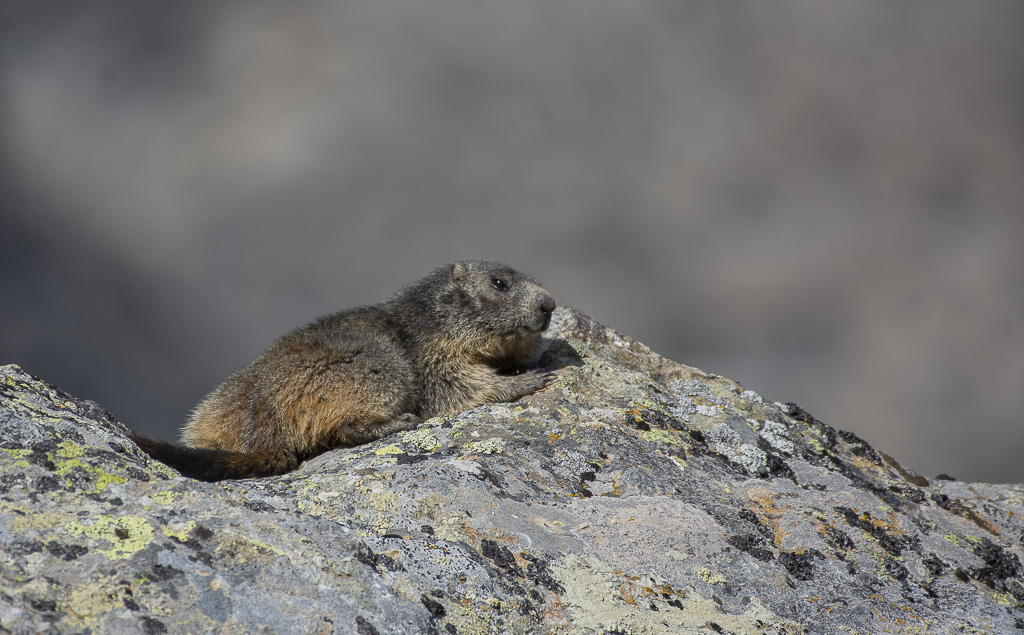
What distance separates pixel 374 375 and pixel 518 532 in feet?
9.77

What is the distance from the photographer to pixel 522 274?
27.7 feet

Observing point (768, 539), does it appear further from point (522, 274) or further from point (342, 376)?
→ point (522, 274)

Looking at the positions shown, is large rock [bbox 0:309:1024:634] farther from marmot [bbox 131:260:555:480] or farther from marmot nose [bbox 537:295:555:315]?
marmot nose [bbox 537:295:555:315]

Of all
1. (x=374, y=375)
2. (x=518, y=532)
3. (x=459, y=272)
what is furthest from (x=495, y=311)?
(x=518, y=532)

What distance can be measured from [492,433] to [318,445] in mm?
1614

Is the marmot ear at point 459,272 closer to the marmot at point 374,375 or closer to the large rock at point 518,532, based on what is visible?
the marmot at point 374,375

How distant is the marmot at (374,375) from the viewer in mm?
6062

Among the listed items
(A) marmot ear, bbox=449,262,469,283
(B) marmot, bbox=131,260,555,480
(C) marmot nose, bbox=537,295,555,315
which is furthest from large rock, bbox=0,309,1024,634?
(A) marmot ear, bbox=449,262,469,283

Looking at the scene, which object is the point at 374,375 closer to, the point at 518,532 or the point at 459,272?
the point at 459,272

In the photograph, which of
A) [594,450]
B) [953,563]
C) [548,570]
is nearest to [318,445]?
[594,450]

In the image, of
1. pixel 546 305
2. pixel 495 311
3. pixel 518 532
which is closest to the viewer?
pixel 518 532

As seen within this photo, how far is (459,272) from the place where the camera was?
8422 mm

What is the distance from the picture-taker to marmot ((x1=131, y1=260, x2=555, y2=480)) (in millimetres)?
6062

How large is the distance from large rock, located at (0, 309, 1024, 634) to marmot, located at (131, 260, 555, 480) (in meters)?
0.62
